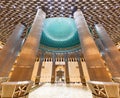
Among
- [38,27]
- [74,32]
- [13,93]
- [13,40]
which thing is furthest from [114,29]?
[13,93]

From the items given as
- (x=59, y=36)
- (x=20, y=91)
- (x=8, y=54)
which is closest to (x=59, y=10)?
(x=59, y=36)

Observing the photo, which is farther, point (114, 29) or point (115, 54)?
point (114, 29)

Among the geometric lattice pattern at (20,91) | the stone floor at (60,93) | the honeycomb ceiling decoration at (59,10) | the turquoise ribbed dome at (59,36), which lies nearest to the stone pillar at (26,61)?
the geometric lattice pattern at (20,91)

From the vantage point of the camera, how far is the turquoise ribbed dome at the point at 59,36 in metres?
10.4

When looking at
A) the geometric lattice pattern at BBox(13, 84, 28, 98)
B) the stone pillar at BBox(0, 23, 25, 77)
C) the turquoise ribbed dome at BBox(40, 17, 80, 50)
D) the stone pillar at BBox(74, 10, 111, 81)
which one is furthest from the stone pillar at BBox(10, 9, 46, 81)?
the turquoise ribbed dome at BBox(40, 17, 80, 50)

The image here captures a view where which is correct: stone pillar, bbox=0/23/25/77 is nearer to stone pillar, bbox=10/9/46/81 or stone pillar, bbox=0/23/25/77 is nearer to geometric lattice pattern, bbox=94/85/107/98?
stone pillar, bbox=10/9/46/81

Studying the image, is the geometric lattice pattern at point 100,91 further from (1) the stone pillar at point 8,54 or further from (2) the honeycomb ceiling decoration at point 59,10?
(2) the honeycomb ceiling decoration at point 59,10

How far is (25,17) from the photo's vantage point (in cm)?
796

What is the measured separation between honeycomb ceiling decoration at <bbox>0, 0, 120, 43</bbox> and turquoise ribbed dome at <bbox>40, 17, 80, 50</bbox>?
7.01ft

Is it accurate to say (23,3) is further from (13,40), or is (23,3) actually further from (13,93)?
(13,93)

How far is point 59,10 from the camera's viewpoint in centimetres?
786

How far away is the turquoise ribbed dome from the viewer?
10.4 m

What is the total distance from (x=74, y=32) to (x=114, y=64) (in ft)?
19.1

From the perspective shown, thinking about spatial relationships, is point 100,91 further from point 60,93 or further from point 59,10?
point 59,10
